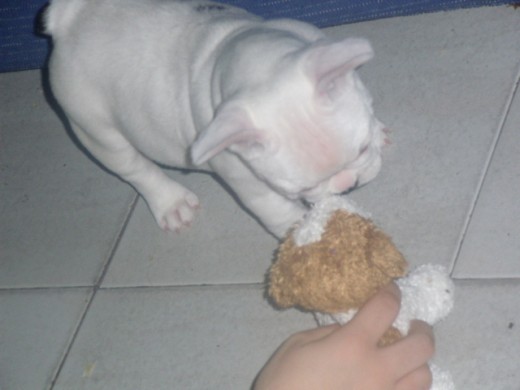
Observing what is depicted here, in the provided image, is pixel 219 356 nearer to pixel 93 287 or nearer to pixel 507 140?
pixel 93 287

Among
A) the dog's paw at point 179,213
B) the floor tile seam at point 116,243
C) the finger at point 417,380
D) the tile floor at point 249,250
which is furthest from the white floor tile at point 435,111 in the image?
the floor tile seam at point 116,243

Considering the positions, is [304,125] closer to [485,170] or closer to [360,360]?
[360,360]

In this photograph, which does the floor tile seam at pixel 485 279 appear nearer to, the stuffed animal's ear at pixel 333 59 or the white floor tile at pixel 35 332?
the stuffed animal's ear at pixel 333 59

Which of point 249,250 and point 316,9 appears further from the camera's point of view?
point 316,9

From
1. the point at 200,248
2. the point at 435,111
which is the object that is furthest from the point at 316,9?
the point at 200,248

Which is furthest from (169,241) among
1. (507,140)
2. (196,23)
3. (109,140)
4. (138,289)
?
(507,140)

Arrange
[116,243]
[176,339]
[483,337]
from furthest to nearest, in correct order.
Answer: [116,243], [176,339], [483,337]
